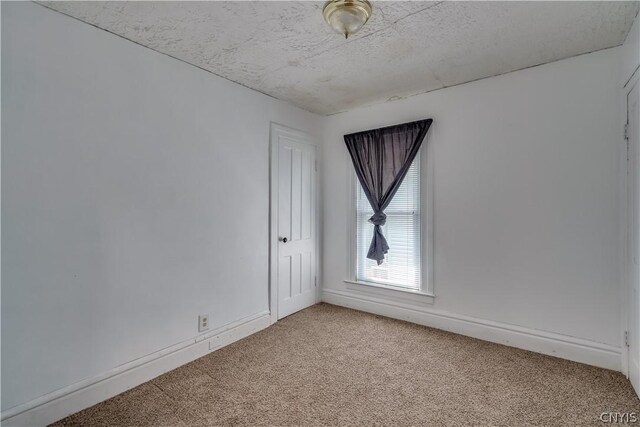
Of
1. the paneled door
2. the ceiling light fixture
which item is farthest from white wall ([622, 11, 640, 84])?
the ceiling light fixture

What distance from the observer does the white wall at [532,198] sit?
93.7 inches

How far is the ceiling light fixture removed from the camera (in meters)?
1.72

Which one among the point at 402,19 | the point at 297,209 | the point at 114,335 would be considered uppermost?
the point at 402,19

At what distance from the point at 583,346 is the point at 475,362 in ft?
2.82

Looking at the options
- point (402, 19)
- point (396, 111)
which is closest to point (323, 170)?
point (396, 111)

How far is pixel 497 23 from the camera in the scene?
205 cm

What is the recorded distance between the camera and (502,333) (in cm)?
279

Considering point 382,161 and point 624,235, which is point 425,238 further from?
point 624,235

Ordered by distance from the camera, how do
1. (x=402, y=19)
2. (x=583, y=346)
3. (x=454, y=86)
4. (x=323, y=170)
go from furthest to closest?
(x=323, y=170), (x=454, y=86), (x=583, y=346), (x=402, y=19)

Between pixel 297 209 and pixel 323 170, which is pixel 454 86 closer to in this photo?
pixel 323 170

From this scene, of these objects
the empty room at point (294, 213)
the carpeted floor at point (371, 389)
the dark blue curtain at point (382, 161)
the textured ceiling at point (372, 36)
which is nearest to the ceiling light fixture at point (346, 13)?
the empty room at point (294, 213)

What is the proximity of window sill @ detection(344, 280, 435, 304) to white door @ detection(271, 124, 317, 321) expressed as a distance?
22.7 inches

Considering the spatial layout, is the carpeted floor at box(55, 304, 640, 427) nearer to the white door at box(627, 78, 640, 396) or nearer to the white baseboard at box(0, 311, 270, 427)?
the white baseboard at box(0, 311, 270, 427)

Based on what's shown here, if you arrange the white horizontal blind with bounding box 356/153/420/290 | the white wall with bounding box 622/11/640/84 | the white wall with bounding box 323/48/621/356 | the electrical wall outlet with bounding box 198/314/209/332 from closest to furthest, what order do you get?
the white wall with bounding box 622/11/640/84 → the white wall with bounding box 323/48/621/356 → the electrical wall outlet with bounding box 198/314/209/332 → the white horizontal blind with bounding box 356/153/420/290
